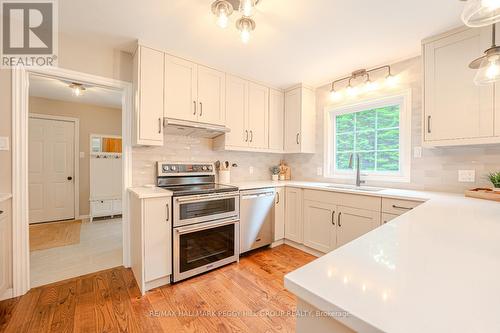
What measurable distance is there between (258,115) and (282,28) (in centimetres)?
135

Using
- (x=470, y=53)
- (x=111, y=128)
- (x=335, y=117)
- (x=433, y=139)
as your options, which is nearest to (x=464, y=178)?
(x=433, y=139)

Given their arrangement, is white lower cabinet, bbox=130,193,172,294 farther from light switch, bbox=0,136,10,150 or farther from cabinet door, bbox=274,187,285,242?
cabinet door, bbox=274,187,285,242

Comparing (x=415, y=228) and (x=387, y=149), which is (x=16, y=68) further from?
(x=387, y=149)

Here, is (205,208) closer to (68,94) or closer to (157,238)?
(157,238)

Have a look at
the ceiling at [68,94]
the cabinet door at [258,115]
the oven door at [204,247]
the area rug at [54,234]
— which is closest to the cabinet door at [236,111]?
the cabinet door at [258,115]

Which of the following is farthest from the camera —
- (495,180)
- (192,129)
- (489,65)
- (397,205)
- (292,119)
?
(292,119)

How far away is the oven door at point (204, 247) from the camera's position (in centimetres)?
207

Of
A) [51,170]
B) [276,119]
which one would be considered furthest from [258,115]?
[51,170]

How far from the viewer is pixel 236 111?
292cm

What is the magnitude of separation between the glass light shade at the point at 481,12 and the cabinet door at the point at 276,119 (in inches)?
94.9

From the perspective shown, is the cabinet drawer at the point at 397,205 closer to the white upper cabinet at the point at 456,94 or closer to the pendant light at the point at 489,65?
the white upper cabinet at the point at 456,94

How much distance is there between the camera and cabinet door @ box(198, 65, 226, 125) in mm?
2564

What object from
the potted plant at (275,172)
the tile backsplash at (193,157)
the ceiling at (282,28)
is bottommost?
the potted plant at (275,172)

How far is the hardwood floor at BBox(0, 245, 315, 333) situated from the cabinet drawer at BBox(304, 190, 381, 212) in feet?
3.24
